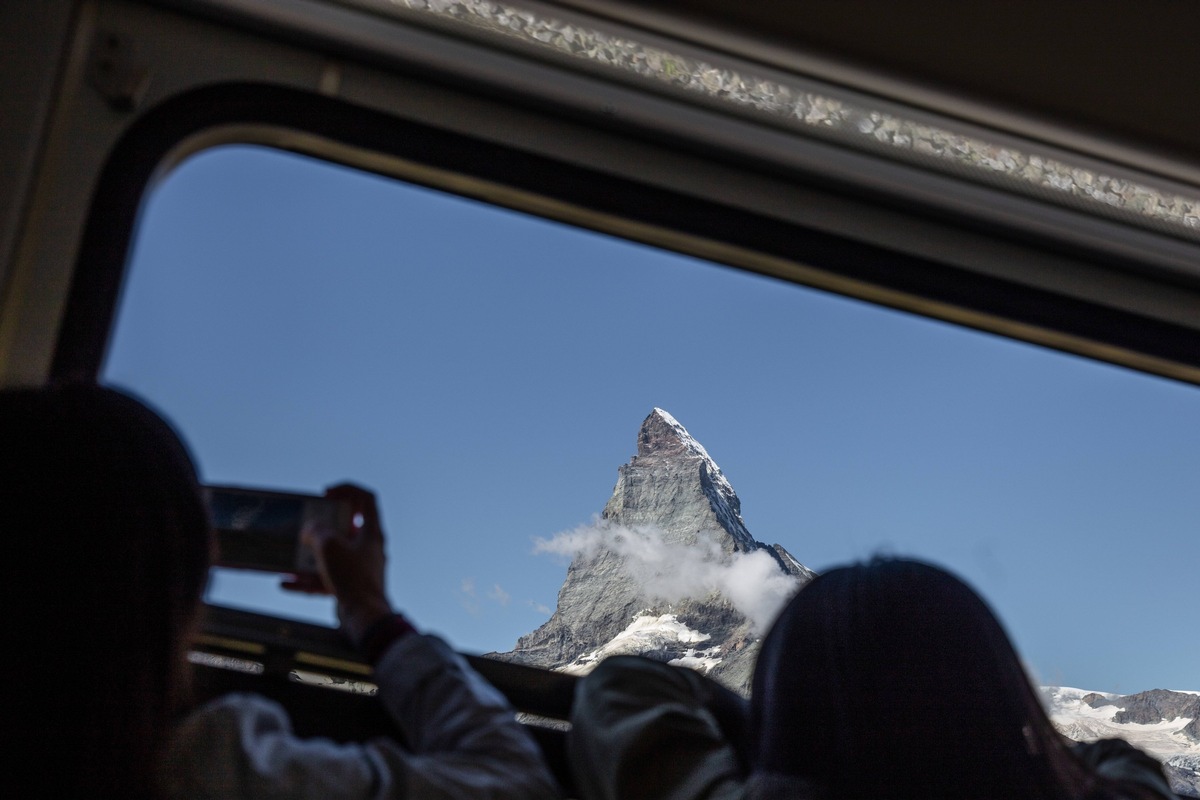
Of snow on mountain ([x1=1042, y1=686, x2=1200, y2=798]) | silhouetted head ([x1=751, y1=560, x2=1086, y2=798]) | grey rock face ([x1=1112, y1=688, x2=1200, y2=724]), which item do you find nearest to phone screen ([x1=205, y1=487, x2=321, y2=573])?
silhouetted head ([x1=751, y1=560, x2=1086, y2=798])

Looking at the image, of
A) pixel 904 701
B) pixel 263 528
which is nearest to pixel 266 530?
pixel 263 528

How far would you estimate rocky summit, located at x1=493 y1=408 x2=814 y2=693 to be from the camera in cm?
139

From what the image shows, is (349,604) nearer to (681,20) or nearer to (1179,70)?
(681,20)

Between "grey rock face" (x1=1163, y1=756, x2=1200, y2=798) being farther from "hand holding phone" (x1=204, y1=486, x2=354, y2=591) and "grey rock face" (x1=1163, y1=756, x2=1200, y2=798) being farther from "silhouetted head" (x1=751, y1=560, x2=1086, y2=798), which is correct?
"hand holding phone" (x1=204, y1=486, x2=354, y2=591)

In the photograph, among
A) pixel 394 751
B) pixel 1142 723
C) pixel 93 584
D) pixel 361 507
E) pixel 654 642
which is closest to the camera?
pixel 93 584

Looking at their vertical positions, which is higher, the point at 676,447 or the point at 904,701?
the point at 676,447

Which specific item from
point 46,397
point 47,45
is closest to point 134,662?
point 46,397

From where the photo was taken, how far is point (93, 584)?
83 centimetres

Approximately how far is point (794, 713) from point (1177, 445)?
114 centimetres

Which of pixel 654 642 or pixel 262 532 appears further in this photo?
pixel 654 642

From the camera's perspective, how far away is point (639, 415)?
1.45 metres

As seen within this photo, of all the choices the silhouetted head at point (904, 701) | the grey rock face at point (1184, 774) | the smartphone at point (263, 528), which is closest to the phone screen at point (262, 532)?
the smartphone at point (263, 528)

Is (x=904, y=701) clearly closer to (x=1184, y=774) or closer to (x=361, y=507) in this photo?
(x=361, y=507)

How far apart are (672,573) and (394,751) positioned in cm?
61
